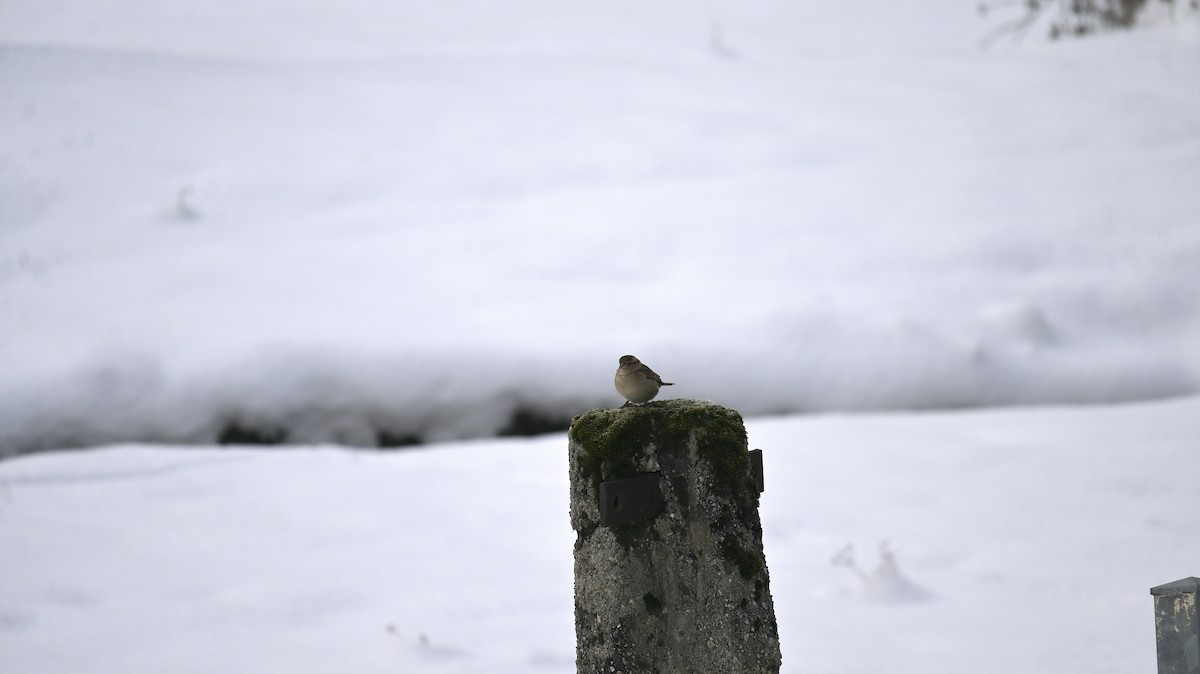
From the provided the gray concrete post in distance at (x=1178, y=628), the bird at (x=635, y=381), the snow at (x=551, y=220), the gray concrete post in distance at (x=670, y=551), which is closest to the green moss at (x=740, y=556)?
the gray concrete post in distance at (x=670, y=551)

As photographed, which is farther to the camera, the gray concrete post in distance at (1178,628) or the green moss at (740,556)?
the gray concrete post in distance at (1178,628)

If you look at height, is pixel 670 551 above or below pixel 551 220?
below

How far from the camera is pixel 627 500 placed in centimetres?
242

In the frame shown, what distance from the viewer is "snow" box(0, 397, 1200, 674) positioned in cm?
396

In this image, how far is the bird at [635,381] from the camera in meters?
2.51

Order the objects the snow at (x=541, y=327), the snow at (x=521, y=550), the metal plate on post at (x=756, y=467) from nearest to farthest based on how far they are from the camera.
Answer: the metal plate on post at (x=756, y=467)
the snow at (x=521, y=550)
the snow at (x=541, y=327)

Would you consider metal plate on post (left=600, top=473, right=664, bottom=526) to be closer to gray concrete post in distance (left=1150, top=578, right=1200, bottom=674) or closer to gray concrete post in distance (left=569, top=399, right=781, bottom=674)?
gray concrete post in distance (left=569, top=399, right=781, bottom=674)

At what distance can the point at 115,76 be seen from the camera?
862 centimetres

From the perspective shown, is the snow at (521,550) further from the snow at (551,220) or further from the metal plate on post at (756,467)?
the metal plate on post at (756,467)

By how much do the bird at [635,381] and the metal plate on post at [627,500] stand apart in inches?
8.0

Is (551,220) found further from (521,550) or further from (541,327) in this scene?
(521,550)

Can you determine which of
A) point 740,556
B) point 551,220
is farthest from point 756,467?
point 551,220

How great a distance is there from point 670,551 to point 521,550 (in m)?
2.36

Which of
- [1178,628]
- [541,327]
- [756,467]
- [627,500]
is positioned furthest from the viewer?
[541,327]
